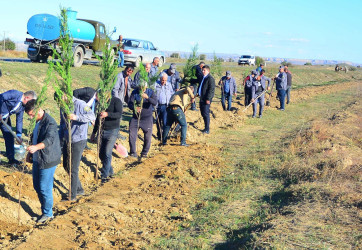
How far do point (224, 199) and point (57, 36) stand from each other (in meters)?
16.1

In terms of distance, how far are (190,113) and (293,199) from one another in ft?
31.1

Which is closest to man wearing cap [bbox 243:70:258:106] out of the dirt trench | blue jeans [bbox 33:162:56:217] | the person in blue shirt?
the person in blue shirt

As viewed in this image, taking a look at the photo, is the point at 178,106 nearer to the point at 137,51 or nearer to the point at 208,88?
the point at 208,88

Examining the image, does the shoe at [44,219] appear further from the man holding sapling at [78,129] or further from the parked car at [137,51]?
the parked car at [137,51]

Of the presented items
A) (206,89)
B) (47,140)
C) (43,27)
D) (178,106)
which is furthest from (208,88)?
(43,27)

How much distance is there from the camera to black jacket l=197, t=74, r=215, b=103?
1285 centimetres

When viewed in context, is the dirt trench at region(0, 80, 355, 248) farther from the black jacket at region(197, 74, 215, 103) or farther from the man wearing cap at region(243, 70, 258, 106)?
the man wearing cap at region(243, 70, 258, 106)

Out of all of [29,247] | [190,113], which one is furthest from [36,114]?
[190,113]

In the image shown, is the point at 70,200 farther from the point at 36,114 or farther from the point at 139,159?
the point at 139,159

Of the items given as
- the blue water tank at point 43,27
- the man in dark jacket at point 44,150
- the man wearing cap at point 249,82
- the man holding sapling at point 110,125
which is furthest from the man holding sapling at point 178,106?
the blue water tank at point 43,27

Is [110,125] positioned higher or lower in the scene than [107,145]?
higher

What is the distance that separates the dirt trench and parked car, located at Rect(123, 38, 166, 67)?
666 inches

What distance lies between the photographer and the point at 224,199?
7.83 m

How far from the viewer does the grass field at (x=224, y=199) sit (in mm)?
6039
